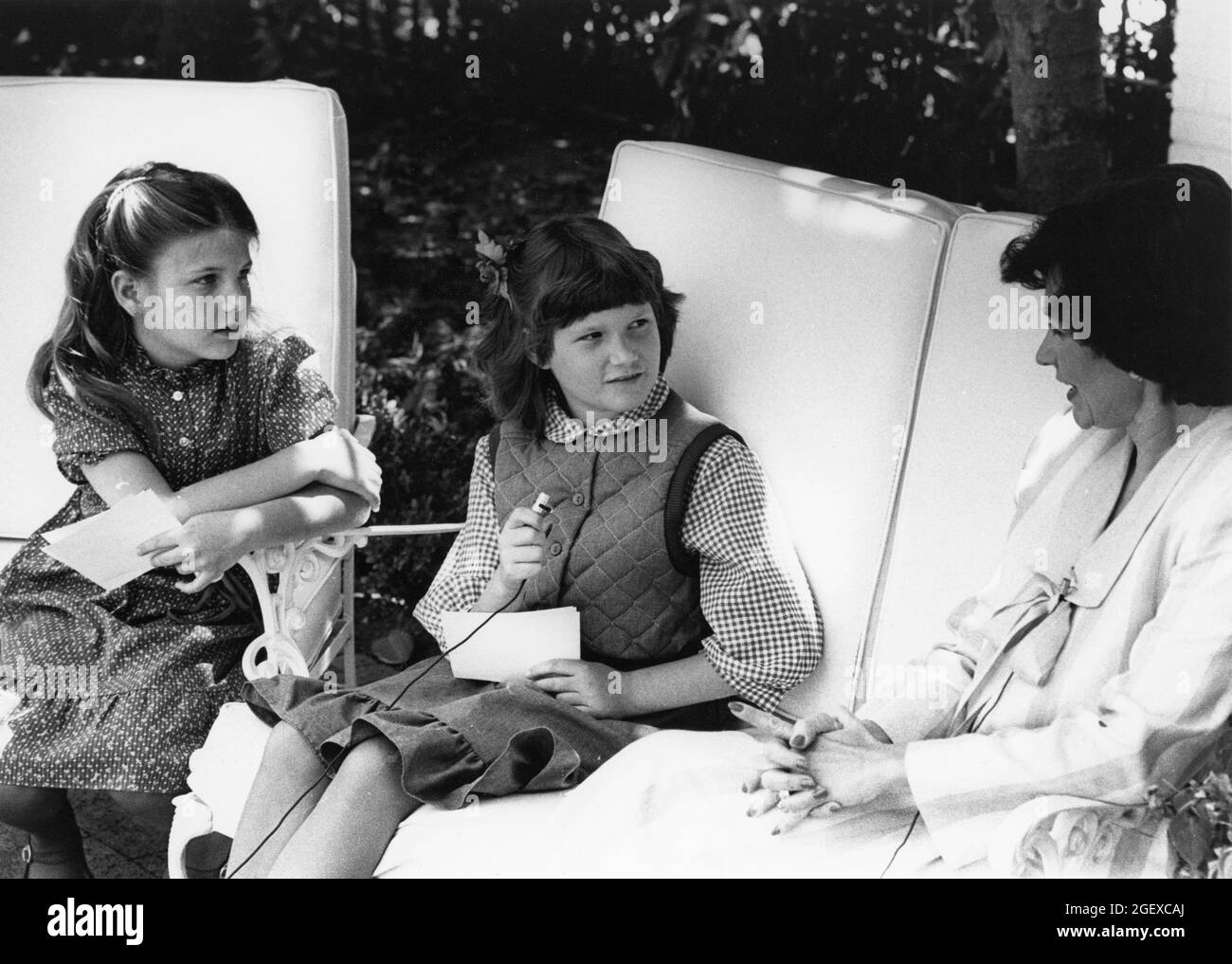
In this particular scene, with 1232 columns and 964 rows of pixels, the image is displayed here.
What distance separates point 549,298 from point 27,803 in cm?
116

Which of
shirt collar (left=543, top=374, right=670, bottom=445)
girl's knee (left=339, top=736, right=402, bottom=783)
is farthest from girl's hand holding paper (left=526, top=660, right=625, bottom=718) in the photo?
shirt collar (left=543, top=374, right=670, bottom=445)

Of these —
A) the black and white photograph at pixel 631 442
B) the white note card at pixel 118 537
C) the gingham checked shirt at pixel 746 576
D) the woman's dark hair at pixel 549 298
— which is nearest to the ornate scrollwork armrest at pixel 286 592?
the black and white photograph at pixel 631 442

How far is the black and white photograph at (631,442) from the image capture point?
2.10 meters

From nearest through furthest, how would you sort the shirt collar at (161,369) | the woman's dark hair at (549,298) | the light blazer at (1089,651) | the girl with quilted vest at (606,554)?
1. the light blazer at (1089,651)
2. the girl with quilted vest at (606,554)
3. the woman's dark hair at (549,298)
4. the shirt collar at (161,369)

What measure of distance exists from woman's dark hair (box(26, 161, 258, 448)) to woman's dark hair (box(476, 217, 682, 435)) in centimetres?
45

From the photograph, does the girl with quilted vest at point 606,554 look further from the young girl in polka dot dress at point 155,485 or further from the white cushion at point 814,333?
the young girl in polka dot dress at point 155,485

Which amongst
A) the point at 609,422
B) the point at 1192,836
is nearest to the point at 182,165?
the point at 609,422

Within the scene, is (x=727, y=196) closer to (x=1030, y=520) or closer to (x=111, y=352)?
(x=1030, y=520)

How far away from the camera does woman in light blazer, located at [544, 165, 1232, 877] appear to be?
2.00m

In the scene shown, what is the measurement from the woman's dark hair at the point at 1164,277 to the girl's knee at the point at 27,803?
69.0 inches

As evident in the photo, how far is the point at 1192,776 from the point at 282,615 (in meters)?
1.41

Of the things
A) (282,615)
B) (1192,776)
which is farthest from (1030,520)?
(282,615)

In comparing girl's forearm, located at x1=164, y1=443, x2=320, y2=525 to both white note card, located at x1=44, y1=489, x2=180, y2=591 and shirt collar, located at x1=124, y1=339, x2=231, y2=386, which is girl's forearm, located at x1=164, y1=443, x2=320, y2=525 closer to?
white note card, located at x1=44, y1=489, x2=180, y2=591
